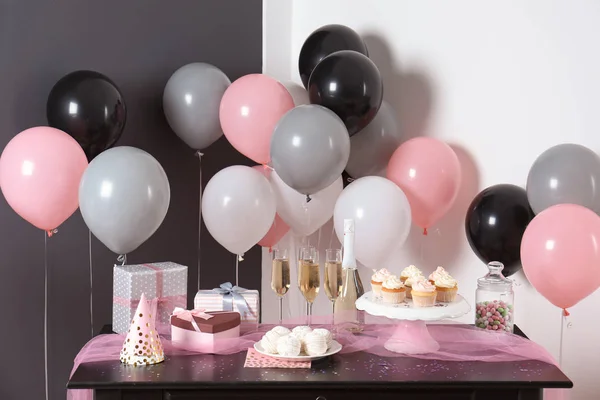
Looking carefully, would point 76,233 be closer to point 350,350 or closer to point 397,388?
point 350,350

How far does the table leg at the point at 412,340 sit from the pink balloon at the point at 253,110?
2.77 feet

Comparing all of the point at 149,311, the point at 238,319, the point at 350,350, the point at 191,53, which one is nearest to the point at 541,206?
the point at 350,350

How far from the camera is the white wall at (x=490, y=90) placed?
2.64 metres

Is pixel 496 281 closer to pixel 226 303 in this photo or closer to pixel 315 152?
pixel 315 152

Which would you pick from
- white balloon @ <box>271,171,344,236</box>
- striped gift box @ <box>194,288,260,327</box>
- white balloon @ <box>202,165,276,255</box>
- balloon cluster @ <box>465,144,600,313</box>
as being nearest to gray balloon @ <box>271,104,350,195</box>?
white balloon @ <box>202,165,276,255</box>

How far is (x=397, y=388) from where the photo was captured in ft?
6.41

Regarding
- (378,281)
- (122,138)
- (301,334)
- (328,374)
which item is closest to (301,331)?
(301,334)

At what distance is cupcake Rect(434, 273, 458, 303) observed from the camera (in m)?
2.12

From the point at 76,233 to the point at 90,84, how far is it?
0.61m

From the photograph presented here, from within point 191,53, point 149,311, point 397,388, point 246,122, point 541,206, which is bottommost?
point 397,388

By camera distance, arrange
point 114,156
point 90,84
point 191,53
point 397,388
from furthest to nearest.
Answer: point 191,53 < point 90,84 < point 114,156 < point 397,388

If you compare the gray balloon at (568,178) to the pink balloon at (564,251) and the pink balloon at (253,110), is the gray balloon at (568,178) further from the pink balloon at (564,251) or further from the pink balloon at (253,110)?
the pink balloon at (253,110)

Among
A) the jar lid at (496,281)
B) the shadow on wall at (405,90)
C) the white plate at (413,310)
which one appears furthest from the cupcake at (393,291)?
the shadow on wall at (405,90)

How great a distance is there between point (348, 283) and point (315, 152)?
445 mm
